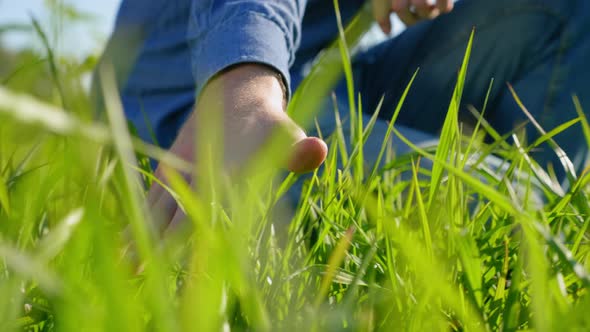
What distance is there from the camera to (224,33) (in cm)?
58

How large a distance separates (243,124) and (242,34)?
0.15 meters

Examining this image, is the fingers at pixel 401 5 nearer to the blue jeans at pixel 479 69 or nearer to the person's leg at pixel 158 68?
the blue jeans at pixel 479 69

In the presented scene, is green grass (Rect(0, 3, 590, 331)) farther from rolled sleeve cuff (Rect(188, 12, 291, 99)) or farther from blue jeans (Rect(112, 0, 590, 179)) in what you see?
blue jeans (Rect(112, 0, 590, 179))

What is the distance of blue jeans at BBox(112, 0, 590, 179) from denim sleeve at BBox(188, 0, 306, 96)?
275 millimetres

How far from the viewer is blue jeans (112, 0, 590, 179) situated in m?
0.92

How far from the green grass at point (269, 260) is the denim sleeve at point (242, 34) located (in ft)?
0.24

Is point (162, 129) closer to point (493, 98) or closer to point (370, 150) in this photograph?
point (370, 150)

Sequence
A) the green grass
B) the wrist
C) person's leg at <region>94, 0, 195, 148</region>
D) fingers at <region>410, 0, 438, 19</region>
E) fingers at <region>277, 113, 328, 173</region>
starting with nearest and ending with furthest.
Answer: the green grass, fingers at <region>277, 113, 328, 173</region>, the wrist, fingers at <region>410, 0, 438, 19</region>, person's leg at <region>94, 0, 195, 148</region>

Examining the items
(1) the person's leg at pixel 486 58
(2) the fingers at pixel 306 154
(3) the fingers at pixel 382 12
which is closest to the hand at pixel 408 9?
(3) the fingers at pixel 382 12

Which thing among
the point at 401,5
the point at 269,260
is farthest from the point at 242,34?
the point at 401,5

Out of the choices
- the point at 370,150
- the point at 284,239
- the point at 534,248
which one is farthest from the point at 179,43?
the point at 534,248

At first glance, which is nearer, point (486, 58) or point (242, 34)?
point (242, 34)

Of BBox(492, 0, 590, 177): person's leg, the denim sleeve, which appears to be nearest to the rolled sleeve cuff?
the denim sleeve

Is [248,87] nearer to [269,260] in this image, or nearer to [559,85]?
[269,260]
